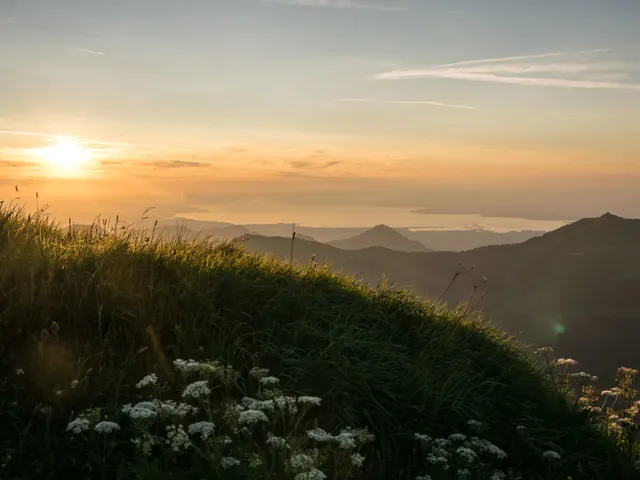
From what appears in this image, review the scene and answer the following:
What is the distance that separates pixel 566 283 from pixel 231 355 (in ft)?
408

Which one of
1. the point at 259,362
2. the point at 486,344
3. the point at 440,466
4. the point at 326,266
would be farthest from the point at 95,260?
the point at 486,344

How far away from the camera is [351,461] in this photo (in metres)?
5.03

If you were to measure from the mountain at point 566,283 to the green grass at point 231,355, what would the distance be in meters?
79.3

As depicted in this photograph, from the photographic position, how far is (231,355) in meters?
6.79

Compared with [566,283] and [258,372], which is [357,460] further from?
[566,283]

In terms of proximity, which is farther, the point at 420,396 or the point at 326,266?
the point at 326,266

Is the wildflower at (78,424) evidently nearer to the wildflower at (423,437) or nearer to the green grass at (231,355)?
the green grass at (231,355)

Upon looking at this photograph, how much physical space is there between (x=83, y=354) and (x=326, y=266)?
4.93 metres

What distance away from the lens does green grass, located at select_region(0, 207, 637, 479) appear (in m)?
5.81

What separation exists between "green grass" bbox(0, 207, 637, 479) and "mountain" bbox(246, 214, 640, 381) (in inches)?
3121

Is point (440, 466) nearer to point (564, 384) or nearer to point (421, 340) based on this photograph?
point (421, 340)

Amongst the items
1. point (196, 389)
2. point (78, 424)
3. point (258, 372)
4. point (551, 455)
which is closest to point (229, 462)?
point (196, 389)

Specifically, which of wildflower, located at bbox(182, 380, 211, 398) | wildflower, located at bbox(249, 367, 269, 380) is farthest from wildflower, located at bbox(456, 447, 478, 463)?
wildflower, located at bbox(182, 380, 211, 398)

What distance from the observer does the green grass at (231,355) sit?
581cm
